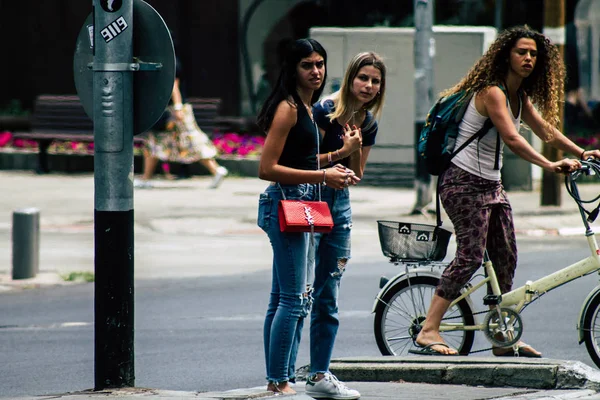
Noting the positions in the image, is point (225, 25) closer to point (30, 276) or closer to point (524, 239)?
point (524, 239)

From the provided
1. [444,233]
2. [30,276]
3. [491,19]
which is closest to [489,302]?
[444,233]

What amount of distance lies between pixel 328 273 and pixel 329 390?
1.84 feet

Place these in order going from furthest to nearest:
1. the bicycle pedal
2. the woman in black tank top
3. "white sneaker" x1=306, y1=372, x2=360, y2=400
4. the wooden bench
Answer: the wooden bench, the bicycle pedal, "white sneaker" x1=306, y1=372, x2=360, y2=400, the woman in black tank top

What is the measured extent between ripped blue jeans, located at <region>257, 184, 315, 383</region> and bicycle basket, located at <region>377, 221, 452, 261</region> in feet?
4.20

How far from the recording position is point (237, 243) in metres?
13.4

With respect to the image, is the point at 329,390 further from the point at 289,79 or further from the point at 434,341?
the point at 289,79

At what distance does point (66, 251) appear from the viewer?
12797 mm

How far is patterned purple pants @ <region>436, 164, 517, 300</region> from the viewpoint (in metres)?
6.94

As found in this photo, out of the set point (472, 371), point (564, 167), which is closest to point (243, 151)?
point (564, 167)

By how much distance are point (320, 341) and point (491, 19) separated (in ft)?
48.5

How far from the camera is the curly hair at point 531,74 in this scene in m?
6.95

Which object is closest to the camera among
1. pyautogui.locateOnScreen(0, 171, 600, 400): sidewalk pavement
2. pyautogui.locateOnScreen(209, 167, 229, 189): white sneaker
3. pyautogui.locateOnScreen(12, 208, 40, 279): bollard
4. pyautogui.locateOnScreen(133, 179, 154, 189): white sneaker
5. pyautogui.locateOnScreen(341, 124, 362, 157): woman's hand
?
Answer: pyautogui.locateOnScreen(341, 124, 362, 157): woman's hand

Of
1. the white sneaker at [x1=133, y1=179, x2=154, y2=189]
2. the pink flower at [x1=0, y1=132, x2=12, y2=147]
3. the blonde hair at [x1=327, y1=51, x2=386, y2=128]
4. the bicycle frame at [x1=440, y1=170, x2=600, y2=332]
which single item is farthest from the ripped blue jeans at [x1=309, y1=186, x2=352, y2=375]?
the pink flower at [x1=0, y1=132, x2=12, y2=147]

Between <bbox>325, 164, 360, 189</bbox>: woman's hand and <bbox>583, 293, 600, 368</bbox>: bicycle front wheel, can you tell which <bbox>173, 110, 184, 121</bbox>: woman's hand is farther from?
<bbox>325, 164, 360, 189</bbox>: woman's hand
